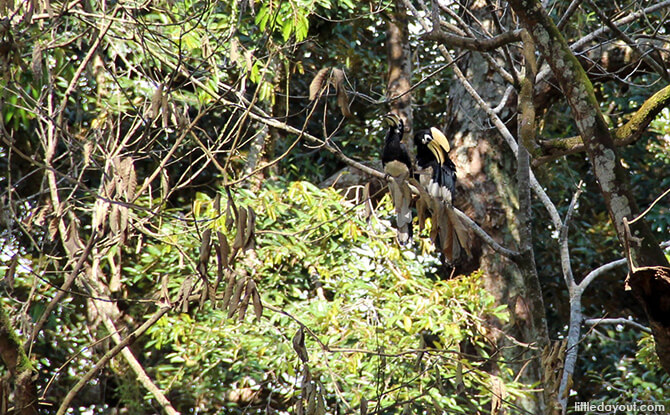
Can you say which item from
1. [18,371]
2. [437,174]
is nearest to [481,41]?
[18,371]

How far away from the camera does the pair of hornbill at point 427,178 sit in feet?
6.42

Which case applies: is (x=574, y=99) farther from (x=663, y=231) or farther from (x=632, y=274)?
(x=663, y=231)

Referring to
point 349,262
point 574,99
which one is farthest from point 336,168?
point 574,99

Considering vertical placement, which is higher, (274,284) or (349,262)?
(349,262)

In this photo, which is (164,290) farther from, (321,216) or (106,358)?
(321,216)

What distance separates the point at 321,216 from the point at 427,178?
1.17m

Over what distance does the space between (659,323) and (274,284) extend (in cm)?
281

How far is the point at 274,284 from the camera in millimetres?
4480

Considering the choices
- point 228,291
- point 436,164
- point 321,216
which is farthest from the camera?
point 436,164

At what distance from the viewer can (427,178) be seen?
5070 mm

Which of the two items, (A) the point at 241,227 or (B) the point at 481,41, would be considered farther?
(B) the point at 481,41

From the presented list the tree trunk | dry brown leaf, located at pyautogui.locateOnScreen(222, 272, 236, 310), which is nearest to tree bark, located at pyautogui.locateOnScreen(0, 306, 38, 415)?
dry brown leaf, located at pyautogui.locateOnScreen(222, 272, 236, 310)

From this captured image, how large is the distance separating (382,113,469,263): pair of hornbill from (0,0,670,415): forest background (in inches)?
8.3

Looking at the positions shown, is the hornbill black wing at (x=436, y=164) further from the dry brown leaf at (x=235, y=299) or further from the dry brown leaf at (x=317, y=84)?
the dry brown leaf at (x=235, y=299)
